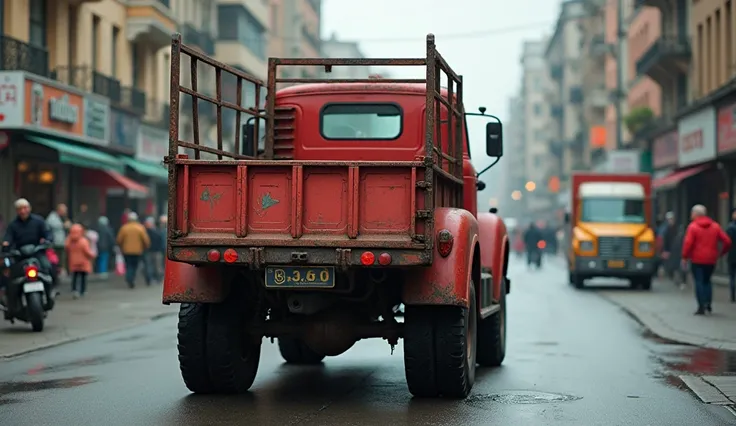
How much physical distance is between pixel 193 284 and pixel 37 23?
23505 millimetres

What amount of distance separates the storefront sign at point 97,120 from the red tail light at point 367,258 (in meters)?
24.5

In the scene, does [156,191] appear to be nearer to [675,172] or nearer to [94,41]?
[94,41]

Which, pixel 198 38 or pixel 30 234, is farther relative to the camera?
pixel 198 38

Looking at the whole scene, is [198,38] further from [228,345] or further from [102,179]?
[228,345]

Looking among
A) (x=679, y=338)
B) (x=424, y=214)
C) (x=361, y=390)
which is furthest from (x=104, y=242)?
(x=424, y=214)

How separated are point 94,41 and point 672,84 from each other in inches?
837

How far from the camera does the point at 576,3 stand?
104250 mm

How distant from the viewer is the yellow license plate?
367 inches

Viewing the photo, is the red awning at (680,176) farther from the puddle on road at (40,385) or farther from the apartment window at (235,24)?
the puddle on road at (40,385)

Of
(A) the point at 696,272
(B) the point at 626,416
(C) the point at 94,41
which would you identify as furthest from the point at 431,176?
(C) the point at 94,41

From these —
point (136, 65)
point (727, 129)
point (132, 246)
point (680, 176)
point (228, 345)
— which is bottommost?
point (228, 345)

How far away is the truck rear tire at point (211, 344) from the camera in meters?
10.1

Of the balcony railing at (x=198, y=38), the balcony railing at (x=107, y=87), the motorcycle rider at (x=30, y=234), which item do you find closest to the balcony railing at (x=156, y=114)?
the balcony railing at (x=107, y=87)

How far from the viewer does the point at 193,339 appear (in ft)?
33.1
